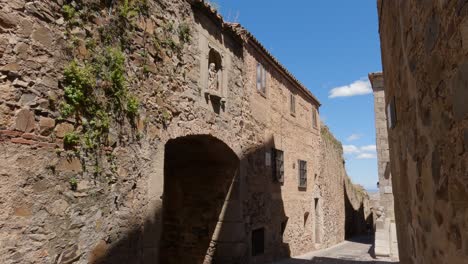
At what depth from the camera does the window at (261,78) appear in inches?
388

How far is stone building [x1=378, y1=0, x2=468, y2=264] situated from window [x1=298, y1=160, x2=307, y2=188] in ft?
30.3

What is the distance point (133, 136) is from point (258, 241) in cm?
556

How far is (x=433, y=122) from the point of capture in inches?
89.8

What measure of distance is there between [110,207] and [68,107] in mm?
1313

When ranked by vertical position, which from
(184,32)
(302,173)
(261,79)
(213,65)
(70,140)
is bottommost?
(70,140)

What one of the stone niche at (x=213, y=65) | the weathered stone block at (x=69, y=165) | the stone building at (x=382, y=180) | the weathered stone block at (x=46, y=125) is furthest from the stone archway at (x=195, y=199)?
the stone building at (x=382, y=180)

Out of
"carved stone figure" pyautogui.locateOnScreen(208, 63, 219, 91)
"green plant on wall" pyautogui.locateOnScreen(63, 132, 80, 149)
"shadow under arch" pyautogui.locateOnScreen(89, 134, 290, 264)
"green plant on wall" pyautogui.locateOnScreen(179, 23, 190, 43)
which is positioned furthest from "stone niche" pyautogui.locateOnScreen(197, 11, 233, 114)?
"green plant on wall" pyautogui.locateOnScreen(63, 132, 80, 149)

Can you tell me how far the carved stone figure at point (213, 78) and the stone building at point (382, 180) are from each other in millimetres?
7280

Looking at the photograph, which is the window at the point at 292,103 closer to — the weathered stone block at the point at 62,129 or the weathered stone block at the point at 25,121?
the weathered stone block at the point at 62,129

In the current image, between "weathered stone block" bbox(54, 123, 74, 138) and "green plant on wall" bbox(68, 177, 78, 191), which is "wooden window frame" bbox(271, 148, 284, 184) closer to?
"green plant on wall" bbox(68, 177, 78, 191)

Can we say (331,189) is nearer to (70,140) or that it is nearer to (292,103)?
(292,103)

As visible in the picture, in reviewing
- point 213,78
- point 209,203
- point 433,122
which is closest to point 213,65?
point 213,78

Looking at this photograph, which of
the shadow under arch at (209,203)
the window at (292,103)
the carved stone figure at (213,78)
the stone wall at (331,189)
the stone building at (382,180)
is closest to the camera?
the carved stone figure at (213,78)

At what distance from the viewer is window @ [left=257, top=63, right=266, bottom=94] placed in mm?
9852
